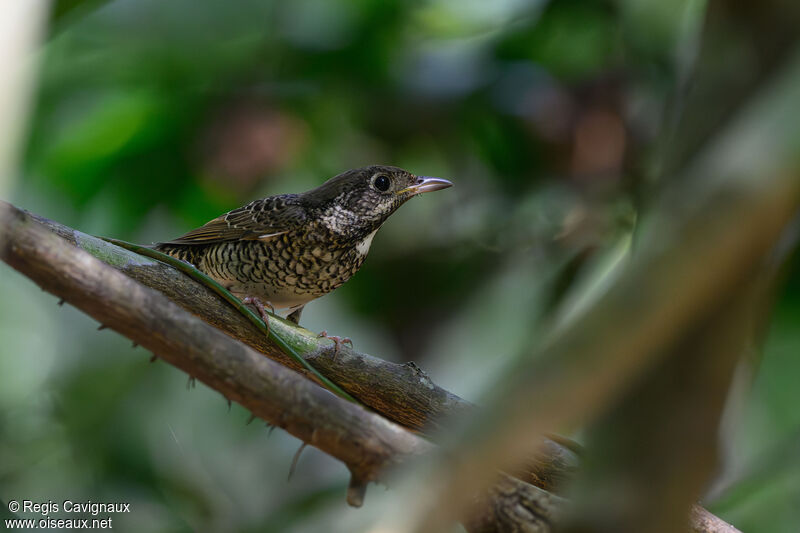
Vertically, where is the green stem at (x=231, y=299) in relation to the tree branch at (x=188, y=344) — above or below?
below

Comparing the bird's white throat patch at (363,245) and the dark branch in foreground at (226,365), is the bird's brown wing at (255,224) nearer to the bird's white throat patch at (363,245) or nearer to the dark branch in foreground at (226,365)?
the bird's white throat patch at (363,245)

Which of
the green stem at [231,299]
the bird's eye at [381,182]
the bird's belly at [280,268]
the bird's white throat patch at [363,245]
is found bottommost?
the bird's belly at [280,268]

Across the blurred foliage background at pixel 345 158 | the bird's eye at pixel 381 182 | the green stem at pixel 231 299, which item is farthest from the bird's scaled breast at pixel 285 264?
the blurred foliage background at pixel 345 158

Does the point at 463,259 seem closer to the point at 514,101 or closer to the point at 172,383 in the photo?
the point at 514,101

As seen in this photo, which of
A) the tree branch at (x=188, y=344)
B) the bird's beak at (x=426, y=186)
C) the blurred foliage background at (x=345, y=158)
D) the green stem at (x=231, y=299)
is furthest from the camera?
the blurred foliage background at (x=345, y=158)

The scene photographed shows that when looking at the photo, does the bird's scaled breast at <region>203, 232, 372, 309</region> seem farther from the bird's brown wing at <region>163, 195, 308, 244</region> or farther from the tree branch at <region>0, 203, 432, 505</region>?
the tree branch at <region>0, 203, 432, 505</region>

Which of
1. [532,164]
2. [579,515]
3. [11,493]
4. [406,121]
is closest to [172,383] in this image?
[11,493]

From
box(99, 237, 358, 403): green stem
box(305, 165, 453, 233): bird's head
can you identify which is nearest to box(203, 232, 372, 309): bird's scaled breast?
box(305, 165, 453, 233): bird's head
